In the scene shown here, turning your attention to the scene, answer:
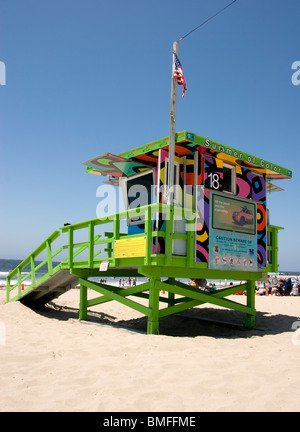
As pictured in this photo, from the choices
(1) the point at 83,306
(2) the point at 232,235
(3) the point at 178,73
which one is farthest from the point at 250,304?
(3) the point at 178,73

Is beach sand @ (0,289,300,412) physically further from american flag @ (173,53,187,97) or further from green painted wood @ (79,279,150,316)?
american flag @ (173,53,187,97)

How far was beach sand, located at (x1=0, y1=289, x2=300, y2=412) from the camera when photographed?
12.6 feet

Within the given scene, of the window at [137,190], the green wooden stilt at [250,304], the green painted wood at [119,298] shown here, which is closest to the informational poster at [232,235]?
the green wooden stilt at [250,304]

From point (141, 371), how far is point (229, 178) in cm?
622

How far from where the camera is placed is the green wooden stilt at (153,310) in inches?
304

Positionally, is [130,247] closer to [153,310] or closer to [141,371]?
[153,310]

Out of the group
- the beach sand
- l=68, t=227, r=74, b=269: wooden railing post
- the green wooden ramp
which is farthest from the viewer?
l=68, t=227, r=74, b=269: wooden railing post

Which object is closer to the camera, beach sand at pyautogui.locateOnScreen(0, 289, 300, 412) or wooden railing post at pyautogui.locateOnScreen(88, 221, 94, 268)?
beach sand at pyautogui.locateOnScreen(0, 289, 300, 412)

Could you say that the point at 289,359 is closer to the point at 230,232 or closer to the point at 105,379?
the point at 105,379

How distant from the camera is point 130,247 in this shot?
8.09 meters

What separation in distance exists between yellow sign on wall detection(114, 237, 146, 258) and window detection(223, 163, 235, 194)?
2.72 meters

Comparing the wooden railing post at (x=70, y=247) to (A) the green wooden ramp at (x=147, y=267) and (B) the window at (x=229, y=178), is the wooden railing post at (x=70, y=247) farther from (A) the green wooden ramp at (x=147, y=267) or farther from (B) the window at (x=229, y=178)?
(B) the window at (x=229, y=178)

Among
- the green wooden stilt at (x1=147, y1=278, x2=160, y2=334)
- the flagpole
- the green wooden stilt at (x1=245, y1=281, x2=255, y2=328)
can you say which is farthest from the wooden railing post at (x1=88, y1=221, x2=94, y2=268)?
the green wooden stilt at (x1=245, y1=281, x2=255, y2=328)

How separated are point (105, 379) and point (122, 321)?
6.91m
